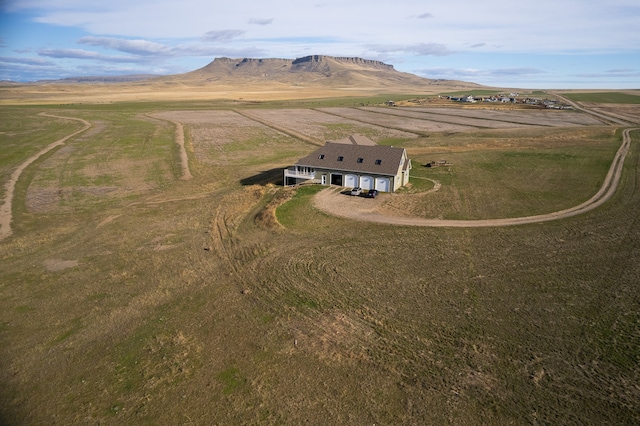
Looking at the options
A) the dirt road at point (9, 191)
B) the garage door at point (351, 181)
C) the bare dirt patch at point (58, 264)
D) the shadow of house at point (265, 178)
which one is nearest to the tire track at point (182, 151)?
the shadow of house at point (265, 178)

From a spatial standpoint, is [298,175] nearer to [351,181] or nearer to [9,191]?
[351,181]

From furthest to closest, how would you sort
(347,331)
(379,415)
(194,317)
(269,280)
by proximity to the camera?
(269,280) < (194,317) < (347,331) < (379,415)

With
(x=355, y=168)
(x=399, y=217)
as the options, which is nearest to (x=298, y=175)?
(x=355, y=168)

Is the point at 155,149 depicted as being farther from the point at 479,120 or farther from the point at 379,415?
the point at 479,120

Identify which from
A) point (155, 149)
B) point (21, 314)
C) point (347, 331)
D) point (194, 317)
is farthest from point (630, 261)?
point (155, 149)

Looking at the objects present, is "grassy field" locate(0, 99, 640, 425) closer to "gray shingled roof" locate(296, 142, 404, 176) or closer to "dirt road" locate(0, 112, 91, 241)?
"dirt road" locate(0, 112, 91, 241)

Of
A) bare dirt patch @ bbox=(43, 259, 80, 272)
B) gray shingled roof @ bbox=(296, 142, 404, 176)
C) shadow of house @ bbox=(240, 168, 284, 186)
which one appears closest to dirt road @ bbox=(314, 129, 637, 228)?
gray shingled roof @ bbox=(296, 142, 404, 176)

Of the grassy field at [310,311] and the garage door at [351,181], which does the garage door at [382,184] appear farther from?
the grassy field at [310,311]
